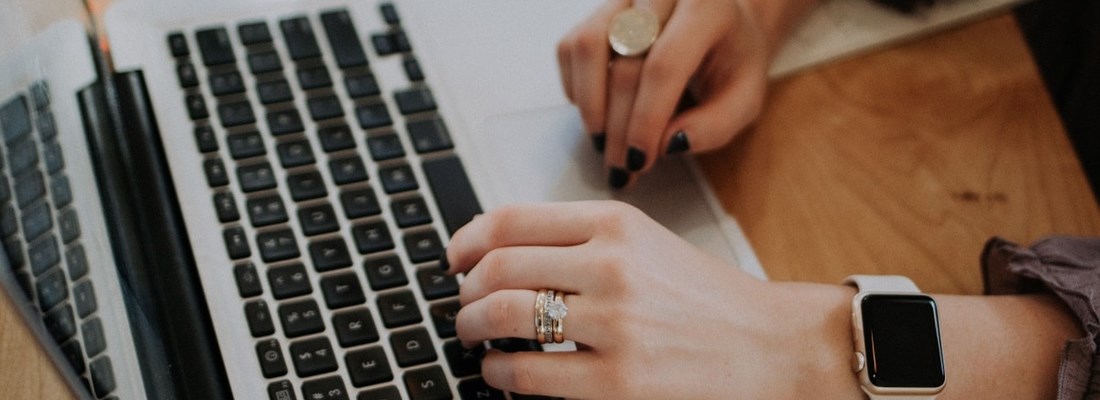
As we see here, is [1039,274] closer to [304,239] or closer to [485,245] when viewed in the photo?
[485,245]

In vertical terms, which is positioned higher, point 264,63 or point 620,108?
point 264,63

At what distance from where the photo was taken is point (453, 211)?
0.58m

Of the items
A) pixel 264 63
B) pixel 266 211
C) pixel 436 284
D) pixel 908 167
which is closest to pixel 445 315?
pixel 436 284

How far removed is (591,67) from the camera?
62cm

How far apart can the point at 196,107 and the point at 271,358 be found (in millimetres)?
193

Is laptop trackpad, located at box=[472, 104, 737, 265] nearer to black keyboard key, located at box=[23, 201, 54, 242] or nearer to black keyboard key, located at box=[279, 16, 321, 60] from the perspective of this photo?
black keyboard key, located at box=[279, 16, 321, 60]

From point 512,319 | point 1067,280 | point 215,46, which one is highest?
point 215,46

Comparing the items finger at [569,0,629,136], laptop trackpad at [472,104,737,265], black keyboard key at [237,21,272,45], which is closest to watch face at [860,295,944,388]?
laptop trackpad at [472,104,737,265]

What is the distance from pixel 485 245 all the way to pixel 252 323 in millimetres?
129

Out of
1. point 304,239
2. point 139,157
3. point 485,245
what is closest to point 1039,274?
point 485,245

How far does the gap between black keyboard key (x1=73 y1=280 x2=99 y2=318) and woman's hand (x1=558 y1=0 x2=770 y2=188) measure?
1.01 feet

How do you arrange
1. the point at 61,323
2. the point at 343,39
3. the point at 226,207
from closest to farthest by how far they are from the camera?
the point at 61,323
the point at 226,207
the point at 343,39

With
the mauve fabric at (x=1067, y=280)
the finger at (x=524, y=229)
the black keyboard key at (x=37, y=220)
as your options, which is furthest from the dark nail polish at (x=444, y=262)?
the mauve fabric at (x=1067, y=280)

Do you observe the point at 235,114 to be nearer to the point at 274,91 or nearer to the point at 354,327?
the point at 274,91
